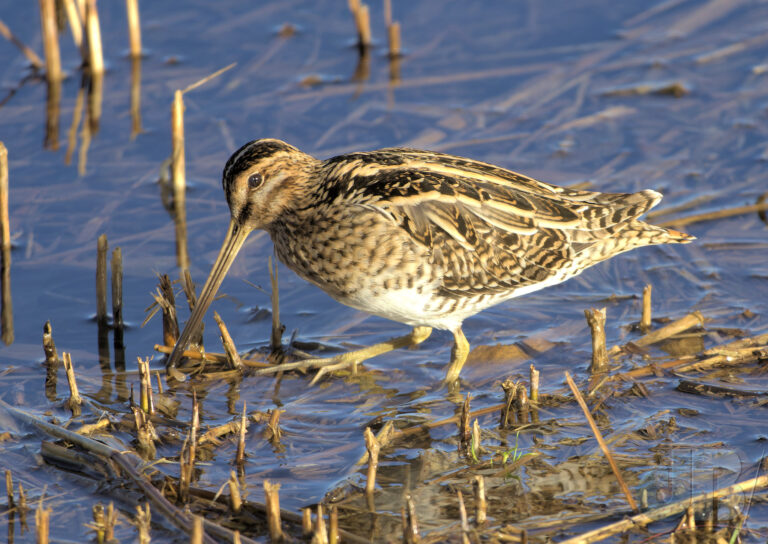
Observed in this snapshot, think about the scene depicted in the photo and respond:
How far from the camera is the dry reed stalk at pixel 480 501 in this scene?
416 cm

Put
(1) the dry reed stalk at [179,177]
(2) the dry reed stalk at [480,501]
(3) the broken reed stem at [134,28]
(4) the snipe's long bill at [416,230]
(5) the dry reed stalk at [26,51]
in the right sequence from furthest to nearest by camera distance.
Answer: (5) the dry reed stalk at [26,51], (3) the broken reed stem at [134,28], (1) the dry reed stalk at [179,177], (4) the snipe's long bill at [416,230], (2) the dry reed stalk at [480,501]

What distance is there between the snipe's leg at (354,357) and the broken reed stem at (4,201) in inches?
83.4

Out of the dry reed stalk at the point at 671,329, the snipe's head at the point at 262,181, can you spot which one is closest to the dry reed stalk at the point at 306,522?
the snipe's head at the point at 262,181

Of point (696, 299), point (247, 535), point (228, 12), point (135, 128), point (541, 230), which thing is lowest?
point (247, 535)

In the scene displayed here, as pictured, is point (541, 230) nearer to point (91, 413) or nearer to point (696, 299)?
point (696, 299)

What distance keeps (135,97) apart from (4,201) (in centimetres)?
253

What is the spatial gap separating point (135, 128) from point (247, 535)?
16.4ft

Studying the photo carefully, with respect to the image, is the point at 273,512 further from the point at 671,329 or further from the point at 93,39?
the point at 93,39

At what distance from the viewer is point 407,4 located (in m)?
10.3

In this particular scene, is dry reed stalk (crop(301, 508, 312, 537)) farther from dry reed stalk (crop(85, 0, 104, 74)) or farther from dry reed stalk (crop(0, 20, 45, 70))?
dry reed stalk (crop(0, 20, 45, 70))

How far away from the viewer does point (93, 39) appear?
29.6 feet

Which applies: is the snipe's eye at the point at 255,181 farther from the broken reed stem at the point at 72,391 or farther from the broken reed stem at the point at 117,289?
the broken reed stem at the point at 72,391

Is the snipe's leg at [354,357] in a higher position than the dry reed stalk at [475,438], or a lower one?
higher

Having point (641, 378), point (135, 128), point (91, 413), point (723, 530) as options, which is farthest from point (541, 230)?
point (135, 128)
